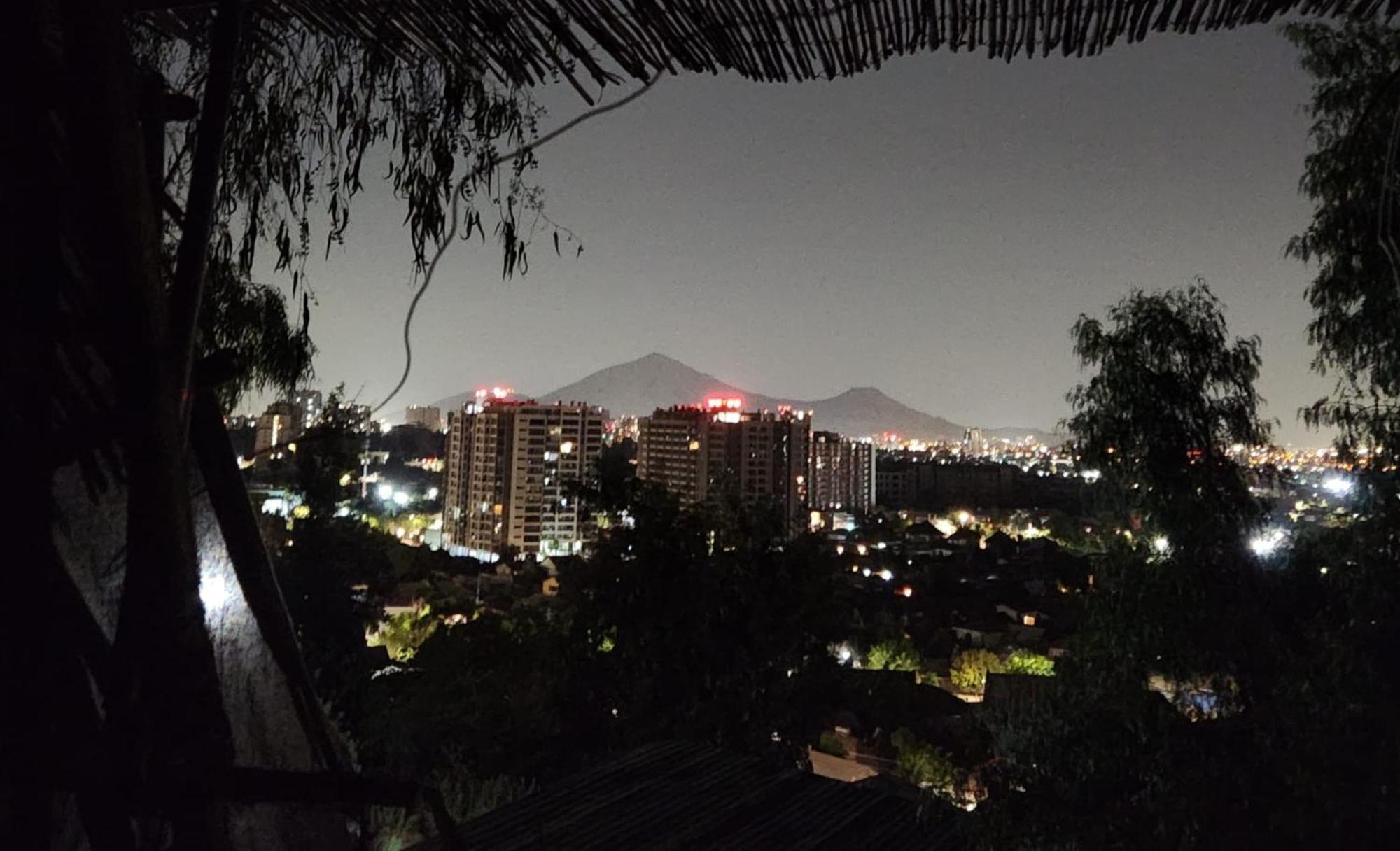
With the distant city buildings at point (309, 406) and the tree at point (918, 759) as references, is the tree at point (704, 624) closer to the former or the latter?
the distant city buildings at point (309, 406)

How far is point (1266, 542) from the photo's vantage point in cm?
348

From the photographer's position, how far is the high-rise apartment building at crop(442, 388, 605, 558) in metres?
36.2

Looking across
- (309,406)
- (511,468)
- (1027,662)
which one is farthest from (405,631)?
(511,468)

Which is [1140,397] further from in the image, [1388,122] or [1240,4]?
[1240,4]

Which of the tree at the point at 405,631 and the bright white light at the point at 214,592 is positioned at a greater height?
the bright white light at the point at 214,592

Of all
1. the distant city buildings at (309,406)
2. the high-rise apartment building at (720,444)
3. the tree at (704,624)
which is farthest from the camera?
the high-rise apartment building at (720,444)

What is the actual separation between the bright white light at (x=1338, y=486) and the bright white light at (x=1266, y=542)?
0.42 meters

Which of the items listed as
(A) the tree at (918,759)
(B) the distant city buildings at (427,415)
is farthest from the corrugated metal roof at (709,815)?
(B) the distant city buildings at (427,415)

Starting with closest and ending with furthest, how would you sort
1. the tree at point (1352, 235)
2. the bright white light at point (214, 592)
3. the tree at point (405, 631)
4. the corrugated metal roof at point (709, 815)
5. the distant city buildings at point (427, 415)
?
the bright white light at point (214, 592) → the tree at point (1352, 235) → the corrugated metal roof at point (709, 815) → the tree at point (405, 631) → the distant city buildings at point (427, 415)

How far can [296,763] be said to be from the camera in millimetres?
1658

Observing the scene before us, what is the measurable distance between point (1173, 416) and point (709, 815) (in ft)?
9.20

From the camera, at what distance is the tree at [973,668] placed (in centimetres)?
2061

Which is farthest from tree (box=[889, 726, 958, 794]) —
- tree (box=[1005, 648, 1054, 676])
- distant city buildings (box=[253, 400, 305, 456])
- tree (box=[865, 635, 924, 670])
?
distant city buildings (box=[253, 400, 305, 456])

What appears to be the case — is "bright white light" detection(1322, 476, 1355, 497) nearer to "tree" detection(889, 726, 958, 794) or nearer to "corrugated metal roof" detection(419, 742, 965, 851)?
"corrugated metal roof" detection(419, 742, 965, 851)
